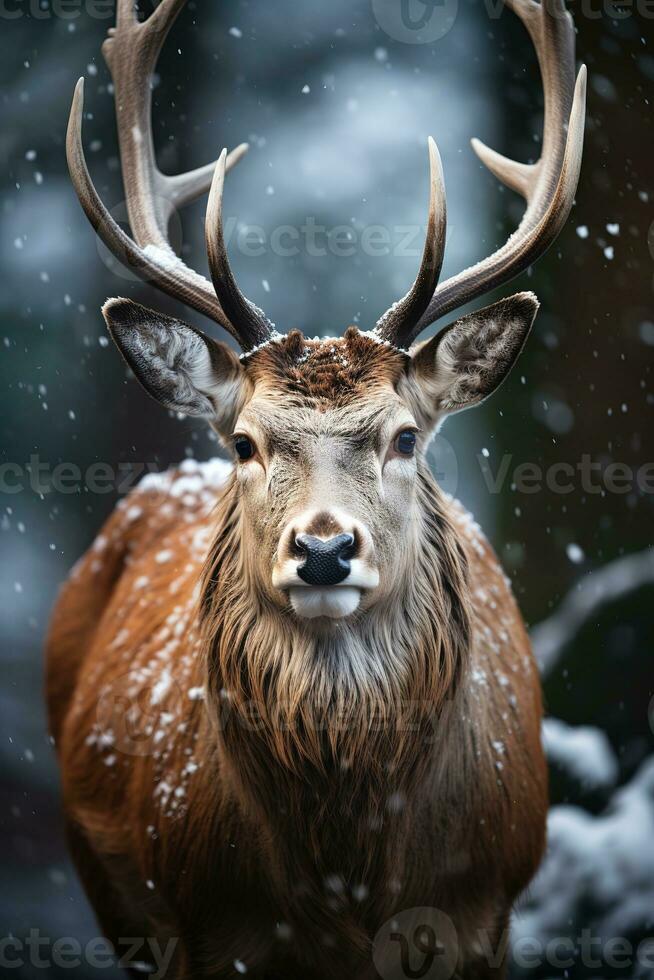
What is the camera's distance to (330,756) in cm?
294

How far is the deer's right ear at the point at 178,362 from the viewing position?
10.3 ft

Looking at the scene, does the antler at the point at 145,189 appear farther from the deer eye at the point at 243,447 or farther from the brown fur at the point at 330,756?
the deer eye at the point at 243,447

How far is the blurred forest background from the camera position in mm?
7215

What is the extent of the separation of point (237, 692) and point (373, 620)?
1.67ft

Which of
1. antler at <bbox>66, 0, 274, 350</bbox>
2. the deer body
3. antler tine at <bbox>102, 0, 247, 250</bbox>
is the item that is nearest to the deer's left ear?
the deer body

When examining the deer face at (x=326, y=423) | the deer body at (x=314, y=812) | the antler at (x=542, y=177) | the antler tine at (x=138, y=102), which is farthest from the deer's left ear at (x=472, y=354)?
the antler tine at (x=138, y=102)

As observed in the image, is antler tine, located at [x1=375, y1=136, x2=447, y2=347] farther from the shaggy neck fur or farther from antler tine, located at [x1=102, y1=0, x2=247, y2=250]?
antler tine, located at [x1=102, y1=0, x2=247, y2=250]

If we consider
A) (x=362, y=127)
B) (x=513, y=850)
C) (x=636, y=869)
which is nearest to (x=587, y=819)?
(x=636, y=869)

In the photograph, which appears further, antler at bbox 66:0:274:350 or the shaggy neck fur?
antler at bbox 66:0:274:350

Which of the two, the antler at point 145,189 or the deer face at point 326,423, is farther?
the antler at point 145,189

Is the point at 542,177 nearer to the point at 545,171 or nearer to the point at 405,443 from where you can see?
the point at 545,171

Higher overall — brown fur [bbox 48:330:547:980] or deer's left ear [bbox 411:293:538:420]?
deer's left ear [bbox 411:293:538:420]

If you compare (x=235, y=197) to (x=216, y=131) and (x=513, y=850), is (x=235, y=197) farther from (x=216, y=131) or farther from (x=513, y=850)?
(x=513, y=850)

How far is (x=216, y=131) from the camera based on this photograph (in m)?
7.57
